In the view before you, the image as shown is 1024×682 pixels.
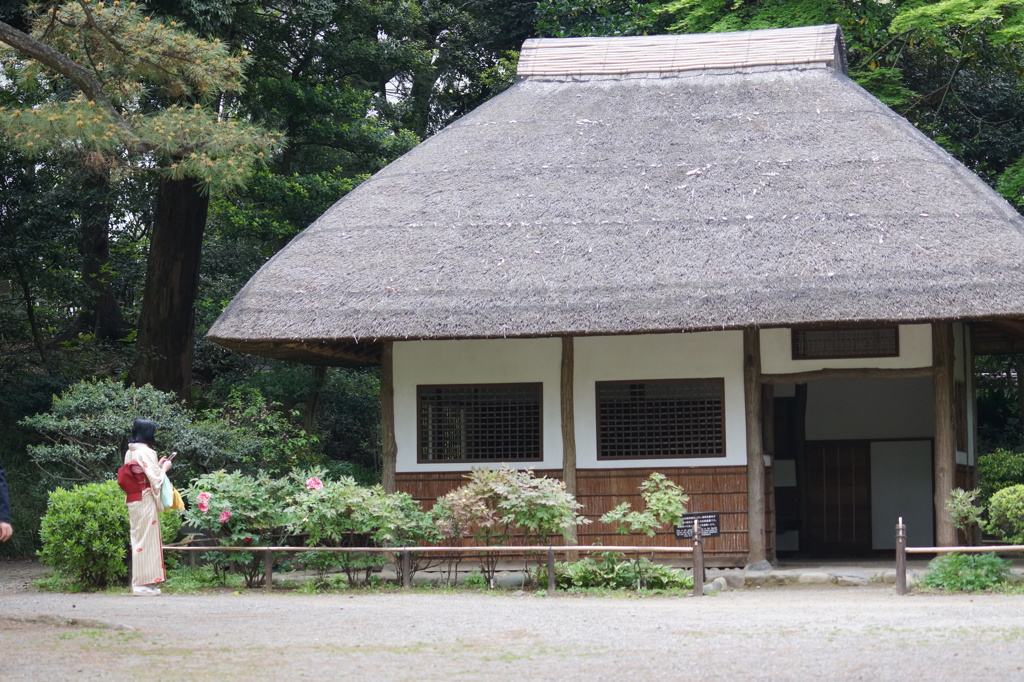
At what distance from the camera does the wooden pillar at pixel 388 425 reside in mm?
12938

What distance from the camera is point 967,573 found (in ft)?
34.3

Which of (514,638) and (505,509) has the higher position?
(505,509)

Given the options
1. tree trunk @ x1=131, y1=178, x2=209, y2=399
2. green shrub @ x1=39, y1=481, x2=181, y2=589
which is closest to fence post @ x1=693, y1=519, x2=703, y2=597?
green shrub @ x1=39, y1=481, x2=181, y2=589

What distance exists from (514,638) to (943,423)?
6232mm

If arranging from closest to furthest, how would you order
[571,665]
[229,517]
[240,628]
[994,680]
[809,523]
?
[994,680]
[571,665]
[240,628]
[229,517]
[809,523]

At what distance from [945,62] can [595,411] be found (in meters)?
12.2

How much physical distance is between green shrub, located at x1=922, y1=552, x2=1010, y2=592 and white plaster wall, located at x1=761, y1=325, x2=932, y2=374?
2.31 meters

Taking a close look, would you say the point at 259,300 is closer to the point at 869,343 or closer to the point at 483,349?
the point at 483,349

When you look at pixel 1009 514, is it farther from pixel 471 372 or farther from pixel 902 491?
pixel 471 372

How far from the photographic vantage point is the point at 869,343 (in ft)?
40.9

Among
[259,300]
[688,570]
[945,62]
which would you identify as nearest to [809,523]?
[688,570]

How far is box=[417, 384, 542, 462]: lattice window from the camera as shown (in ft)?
42.4

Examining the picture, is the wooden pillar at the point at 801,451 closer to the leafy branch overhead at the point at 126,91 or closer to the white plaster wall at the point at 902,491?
the white plaster wall at the point at 902,491

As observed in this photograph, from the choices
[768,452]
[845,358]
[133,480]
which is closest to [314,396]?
[768,452]
